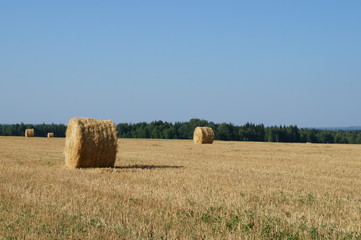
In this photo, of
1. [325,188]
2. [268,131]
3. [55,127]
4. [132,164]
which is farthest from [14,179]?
[55,127]

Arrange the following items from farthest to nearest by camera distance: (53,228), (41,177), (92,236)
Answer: (41,177) → (53,228) → (92,236)

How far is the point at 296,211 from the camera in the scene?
9211mm

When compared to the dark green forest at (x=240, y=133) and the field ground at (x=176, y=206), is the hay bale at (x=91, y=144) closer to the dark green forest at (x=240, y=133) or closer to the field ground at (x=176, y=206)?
the field ground at (x=176, y=206)

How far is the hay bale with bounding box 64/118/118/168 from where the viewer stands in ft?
58.7

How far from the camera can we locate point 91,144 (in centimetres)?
1798

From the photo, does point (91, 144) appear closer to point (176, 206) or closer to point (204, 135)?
point (176, 206)

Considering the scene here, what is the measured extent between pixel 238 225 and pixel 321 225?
4.57ft

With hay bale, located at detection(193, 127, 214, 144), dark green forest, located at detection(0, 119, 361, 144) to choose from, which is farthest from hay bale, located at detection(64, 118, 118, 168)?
dark green forest, located at detection(0, 119, 361, 144)

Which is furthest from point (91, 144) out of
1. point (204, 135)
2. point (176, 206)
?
point (204, 135)

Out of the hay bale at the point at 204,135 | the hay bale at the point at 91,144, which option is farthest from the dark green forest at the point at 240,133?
the hay bale at the point at 91,144

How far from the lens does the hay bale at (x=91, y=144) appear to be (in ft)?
58.7

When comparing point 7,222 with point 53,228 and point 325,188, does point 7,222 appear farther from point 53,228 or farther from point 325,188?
point 325,188

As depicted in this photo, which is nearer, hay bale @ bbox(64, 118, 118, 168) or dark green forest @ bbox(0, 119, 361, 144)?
hay bale @ bbox(64, 118, 118, 168)

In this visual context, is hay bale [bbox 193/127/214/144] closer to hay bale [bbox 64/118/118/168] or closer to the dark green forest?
hay bale [bbox 64/118/118/168]
